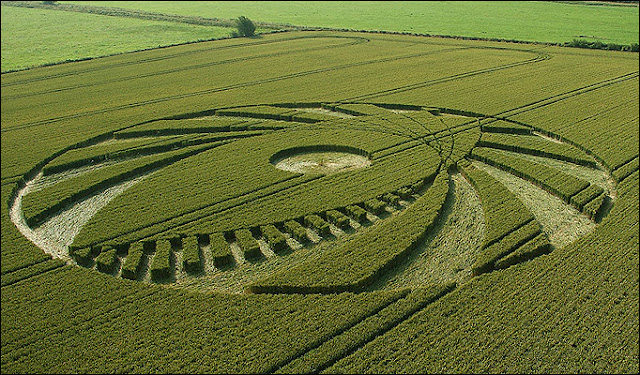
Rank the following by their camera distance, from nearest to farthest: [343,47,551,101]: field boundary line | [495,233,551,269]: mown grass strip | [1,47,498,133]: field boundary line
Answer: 1. [495,233,551,269]: mown grass strip
2. [1,47,498,133]: field boundary line
3. [343,47,551,101]: field boundary line

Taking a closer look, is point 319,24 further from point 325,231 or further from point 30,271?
point 30,271

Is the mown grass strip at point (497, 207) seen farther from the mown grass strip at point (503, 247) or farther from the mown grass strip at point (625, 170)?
the mown grass strip at point (625, 170)

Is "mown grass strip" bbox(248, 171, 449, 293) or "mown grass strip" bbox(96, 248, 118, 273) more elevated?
"mown grass strip" bbox(248, 171, 449, 293)

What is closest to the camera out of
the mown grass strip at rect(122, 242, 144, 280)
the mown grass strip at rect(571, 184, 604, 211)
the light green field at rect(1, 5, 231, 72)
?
the mown grass strip at rect(122, 242, 144, 280)

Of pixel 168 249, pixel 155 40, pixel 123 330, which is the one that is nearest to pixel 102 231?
pixel 168 249

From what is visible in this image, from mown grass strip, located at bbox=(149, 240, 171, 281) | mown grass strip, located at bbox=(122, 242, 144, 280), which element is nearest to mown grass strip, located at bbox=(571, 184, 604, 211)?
mown grass strip, located at bbox=(149, 240, 171, 281)

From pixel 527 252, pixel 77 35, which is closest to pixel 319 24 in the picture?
pixel 77 35

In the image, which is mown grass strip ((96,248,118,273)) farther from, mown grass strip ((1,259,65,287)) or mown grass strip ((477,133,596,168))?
mown grass strip ((477,133,596,168))

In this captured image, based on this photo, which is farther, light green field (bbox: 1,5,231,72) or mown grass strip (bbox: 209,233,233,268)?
light green field (bbox: 1,5,231,72)
